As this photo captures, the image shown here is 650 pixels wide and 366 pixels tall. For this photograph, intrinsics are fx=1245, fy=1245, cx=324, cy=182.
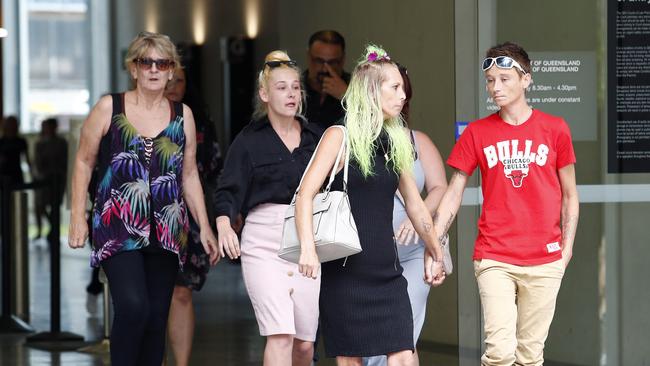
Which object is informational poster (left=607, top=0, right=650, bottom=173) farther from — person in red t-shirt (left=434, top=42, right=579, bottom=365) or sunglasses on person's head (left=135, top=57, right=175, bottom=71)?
sunglasses on person's head (left=135, top=57, right=175, bottom=71)

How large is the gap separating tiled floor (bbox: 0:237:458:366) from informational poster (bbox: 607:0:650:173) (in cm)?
151

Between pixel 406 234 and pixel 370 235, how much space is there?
741mm

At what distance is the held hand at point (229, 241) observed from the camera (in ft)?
16.4

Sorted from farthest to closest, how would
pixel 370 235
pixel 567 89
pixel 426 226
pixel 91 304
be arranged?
pixel 91 304, pixel 567 89, pixel 426 226, pixel 370 235

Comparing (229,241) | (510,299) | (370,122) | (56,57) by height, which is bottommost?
(510,299)

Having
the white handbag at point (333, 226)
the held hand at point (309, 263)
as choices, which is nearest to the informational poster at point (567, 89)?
the white handbag at point (333, 226)

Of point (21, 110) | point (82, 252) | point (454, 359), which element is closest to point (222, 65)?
point (82, 252)

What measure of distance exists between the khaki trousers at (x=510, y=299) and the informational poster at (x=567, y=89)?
1.49 meters

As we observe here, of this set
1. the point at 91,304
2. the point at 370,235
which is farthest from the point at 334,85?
the point at 91,304

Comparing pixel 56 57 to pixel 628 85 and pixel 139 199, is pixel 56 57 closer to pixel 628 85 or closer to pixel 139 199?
pixel 628 85

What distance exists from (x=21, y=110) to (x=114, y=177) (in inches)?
1077

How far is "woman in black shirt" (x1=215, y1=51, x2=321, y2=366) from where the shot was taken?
5145 mm

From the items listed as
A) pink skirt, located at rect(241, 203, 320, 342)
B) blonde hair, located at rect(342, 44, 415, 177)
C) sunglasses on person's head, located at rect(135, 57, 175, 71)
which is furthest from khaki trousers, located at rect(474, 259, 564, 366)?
sunglasses on person's head, located at rect(135, 57, 175, 71)

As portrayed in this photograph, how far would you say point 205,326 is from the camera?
945 cm
